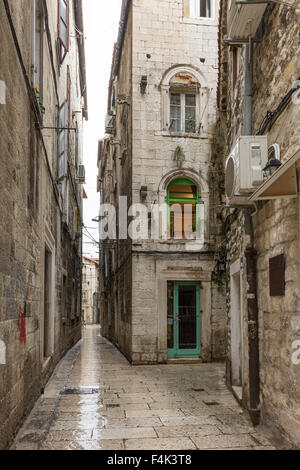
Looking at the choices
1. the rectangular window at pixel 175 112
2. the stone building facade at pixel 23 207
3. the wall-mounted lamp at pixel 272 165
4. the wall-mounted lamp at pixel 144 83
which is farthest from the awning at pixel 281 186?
the rectangular window at pixel 175 112

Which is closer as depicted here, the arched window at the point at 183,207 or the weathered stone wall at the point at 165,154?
the weathered stone wall at the point at 165,154

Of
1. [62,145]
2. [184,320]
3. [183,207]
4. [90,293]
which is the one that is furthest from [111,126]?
[90,293]

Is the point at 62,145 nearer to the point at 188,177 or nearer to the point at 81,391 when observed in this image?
the point at 188,177

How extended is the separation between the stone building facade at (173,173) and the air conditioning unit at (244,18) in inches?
267

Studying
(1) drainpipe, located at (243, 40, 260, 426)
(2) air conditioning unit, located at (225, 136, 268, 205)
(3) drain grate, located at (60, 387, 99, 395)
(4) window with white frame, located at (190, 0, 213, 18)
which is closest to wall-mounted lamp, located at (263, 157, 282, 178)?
(2) air conditioning unit, located at (225, 136, 268, 205)

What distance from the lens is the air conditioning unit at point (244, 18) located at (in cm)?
571

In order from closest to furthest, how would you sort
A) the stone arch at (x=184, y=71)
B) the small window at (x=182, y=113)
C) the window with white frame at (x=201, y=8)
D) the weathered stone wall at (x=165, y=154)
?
1. the weathered stone wall at (x=165, y=154)
2. the stone arch at (x=184, y=71)
3. the small window at (x=182, y=113)
4. the window with white frame at (x=201, y=8)

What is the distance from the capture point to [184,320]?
12.9 meters

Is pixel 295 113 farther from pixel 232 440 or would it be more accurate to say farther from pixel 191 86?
pixel 191 86

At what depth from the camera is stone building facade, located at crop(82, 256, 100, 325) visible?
54.4 m

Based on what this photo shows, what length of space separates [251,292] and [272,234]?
1006 mm
